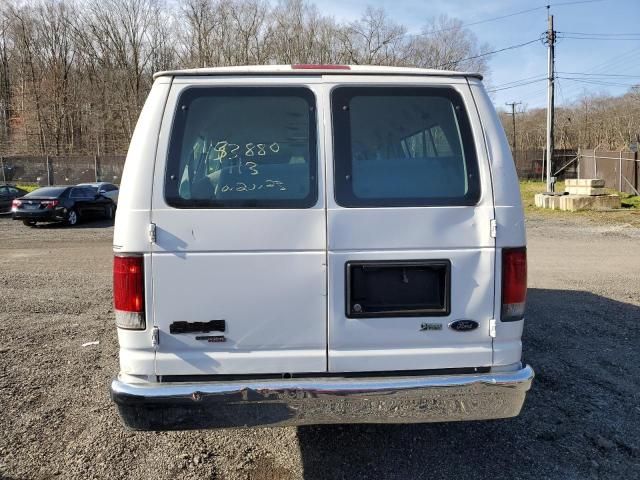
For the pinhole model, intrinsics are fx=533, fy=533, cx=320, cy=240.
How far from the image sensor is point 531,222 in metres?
17.4

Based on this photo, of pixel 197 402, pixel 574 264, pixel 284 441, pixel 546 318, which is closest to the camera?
pixel 197 402

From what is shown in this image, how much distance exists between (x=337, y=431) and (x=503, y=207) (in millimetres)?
1927

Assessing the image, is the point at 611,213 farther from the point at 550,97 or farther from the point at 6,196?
the point at 6,196

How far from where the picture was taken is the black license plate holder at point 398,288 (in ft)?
8.93

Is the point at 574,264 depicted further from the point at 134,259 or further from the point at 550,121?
the point at 550,121

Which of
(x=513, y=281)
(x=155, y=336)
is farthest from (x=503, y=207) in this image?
(x=155, y=336)

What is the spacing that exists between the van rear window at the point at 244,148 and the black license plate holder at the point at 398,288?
480 mm

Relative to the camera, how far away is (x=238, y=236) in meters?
2.66

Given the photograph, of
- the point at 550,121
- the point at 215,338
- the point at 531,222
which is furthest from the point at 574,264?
the point at 550,121

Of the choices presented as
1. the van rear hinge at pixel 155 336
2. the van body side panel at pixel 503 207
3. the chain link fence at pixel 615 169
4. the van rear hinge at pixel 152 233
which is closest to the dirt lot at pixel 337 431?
the van body side panel at pixel 503 207

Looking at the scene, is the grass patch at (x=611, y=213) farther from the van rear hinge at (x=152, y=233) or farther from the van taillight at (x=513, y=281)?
the van rear hinge at (x=152, y=233)

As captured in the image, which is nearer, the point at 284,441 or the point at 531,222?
the point at 284,441

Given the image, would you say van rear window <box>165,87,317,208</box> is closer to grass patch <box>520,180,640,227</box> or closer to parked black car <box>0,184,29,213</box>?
grass patch <box>520,180,640,227</box>

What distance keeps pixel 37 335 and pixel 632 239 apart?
13.1m
